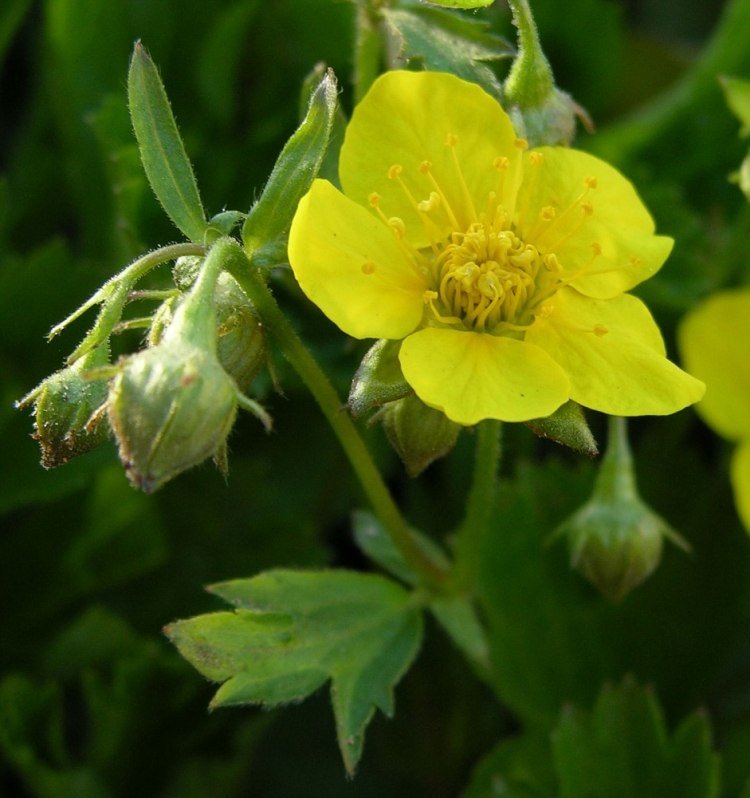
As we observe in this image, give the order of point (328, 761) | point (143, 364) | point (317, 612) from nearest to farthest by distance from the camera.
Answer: point (143, 364), point (317, 612), point (328, 761)

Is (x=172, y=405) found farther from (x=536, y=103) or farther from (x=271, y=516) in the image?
(x=271, y=516)

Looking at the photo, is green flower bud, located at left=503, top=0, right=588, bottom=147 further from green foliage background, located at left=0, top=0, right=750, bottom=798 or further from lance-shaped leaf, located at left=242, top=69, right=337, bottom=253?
green foliage background, located at left=0, top=0, right=750, bottom=798

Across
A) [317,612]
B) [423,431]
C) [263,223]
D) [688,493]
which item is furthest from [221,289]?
[688,493]

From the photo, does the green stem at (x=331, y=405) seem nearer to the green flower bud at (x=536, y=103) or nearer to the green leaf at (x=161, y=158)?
the green leaf at (x=161, y=158)

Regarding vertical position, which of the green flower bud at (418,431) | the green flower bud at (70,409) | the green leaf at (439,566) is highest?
the green flower bud at (70,409)

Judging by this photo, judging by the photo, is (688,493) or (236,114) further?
(236,114)

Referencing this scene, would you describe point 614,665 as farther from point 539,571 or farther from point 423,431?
point 423,431

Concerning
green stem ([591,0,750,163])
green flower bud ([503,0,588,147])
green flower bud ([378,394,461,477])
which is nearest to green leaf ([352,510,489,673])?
green flower bud ([378,394,461,477])

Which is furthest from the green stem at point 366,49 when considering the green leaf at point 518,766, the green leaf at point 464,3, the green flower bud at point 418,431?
the green leaf at point 518,766
